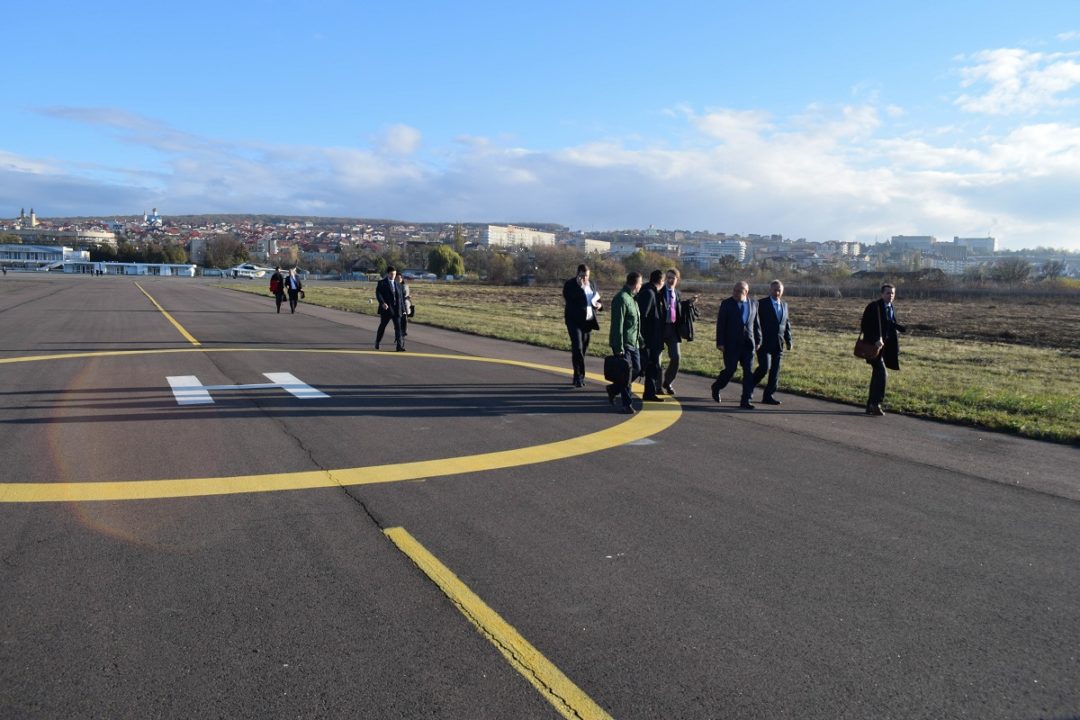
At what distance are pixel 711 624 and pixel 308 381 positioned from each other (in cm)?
893

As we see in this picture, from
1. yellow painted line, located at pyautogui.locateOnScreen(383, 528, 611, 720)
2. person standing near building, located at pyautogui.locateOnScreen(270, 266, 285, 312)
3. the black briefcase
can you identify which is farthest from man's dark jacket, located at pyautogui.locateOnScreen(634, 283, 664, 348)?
person standing near building, located at pyautogui.locateOnScreen(270, 266, 285, 312)

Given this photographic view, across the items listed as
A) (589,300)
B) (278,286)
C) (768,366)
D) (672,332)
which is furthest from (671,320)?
(278,286)

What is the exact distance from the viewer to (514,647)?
3.53 metres

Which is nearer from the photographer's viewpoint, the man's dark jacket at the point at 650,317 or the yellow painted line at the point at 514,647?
the yellow painted line at the point at 514,647

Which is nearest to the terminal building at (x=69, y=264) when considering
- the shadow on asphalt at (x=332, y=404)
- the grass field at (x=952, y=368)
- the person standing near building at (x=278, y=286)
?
the person standing near building at (x=278, y=286)

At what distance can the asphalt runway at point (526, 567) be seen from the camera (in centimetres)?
323

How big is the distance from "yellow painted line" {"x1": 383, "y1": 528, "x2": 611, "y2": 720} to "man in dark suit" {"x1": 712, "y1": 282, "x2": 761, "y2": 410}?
21.4 feet

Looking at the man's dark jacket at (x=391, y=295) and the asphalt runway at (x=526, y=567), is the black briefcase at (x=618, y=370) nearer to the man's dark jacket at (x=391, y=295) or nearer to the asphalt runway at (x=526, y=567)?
the asphalt runway at (x=526, y=567)

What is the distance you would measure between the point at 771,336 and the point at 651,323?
Result: 1614mm

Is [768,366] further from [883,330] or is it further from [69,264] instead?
[69,264]

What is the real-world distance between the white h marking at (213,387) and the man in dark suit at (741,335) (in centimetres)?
541

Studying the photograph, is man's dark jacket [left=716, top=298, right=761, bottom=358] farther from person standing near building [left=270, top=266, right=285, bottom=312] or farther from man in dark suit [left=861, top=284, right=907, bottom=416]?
person standing near building [left=270, top=266, right=285, bottom=312]

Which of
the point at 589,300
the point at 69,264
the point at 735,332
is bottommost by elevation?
the point at 69,264

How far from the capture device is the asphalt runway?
3227 millimetres
